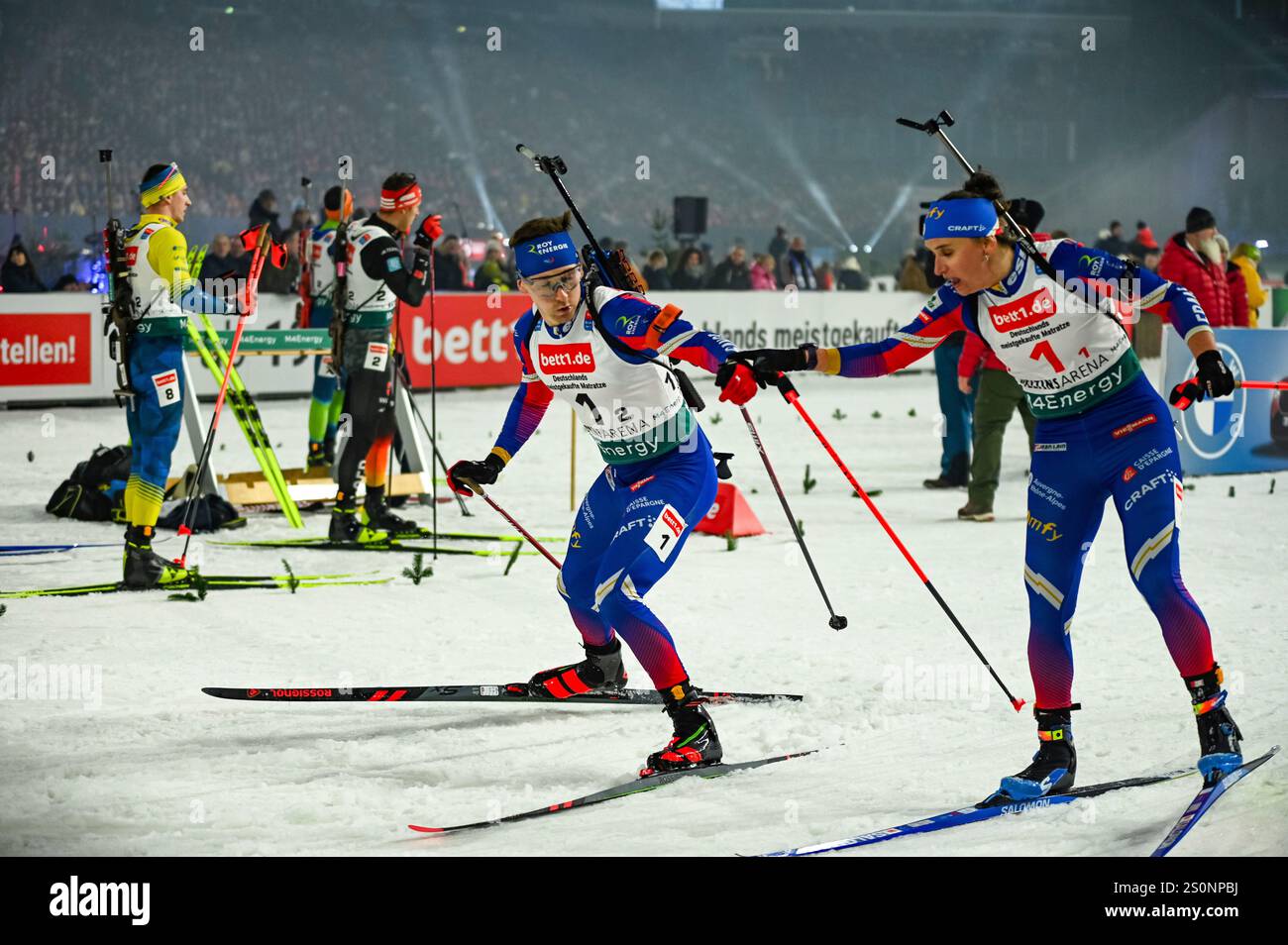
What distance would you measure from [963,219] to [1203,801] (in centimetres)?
194

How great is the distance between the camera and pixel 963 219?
473cm

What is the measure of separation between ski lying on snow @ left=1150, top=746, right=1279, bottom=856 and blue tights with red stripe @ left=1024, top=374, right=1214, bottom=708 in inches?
14.2

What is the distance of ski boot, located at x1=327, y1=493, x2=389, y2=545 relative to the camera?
378 inches

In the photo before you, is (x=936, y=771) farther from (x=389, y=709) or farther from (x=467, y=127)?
(x=467, y=127)

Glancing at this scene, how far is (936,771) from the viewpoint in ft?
16.6

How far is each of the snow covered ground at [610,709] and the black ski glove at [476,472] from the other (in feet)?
3.02

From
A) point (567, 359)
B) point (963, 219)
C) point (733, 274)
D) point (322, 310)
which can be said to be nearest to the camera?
point (963, 219)

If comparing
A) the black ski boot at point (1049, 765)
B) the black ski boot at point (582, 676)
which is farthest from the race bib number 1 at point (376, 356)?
the black ski boot at point (1049, 765)

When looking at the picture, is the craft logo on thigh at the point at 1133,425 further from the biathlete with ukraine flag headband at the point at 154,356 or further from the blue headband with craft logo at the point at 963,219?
the biathlete with ukraine flag headband at the point at 154,356

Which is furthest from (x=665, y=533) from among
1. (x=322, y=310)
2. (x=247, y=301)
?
(x=322, y=310)

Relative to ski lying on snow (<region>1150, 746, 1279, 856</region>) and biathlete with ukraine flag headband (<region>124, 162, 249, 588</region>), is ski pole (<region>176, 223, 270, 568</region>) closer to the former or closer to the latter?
biathlete with ukraine flag headband (<region>124, 162, 249, 588</region>)

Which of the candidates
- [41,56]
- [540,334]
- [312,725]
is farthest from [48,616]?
[41,56]

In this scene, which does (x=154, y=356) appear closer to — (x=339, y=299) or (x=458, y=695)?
(x=339, y=299)

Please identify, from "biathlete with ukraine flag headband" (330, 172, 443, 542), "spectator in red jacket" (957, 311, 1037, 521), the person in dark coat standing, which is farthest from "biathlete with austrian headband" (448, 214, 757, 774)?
the person in dark coat standing
